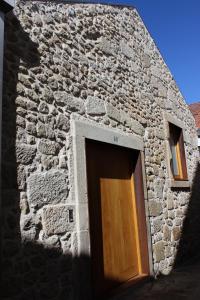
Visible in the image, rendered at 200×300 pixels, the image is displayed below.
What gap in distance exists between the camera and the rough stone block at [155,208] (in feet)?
16.3

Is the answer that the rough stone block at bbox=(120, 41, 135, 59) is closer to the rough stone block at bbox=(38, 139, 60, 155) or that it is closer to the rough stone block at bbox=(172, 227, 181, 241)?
the rough stone block at bbox=(38, 139, 60, 155)

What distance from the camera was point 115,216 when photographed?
435 cm

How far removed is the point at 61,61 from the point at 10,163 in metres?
1.47

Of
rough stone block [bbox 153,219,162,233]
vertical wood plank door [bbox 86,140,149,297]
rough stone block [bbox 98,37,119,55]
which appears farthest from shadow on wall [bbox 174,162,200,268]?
rough stone block [bbox 98,37,119,55]

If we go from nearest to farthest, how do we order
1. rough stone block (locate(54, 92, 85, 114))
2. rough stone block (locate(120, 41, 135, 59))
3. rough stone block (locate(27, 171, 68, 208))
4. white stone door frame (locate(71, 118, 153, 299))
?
rough stone block (locate(27, 171, 68, 208))
white stone door frame (locate(71, 118, 153, 299))
rough stone block (locate(54, 92, 85, 114))
rough stone block (locate(120, 41, 135, 59))

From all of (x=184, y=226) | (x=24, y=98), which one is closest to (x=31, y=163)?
(x=24, y=98)

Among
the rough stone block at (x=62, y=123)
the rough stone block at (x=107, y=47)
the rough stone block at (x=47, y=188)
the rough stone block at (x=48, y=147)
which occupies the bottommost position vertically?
the rough stone block at (x=47, y=188)

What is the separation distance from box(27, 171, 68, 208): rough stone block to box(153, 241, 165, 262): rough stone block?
2.15 meters

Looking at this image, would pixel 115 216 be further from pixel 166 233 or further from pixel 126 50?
pixel 126 50

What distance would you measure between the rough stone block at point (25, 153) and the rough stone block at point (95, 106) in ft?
3.63

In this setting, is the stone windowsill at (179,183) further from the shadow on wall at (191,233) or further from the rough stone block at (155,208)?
the rough stone block at (155,208)

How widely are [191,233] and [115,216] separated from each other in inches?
105

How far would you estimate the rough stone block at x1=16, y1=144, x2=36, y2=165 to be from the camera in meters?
2.98

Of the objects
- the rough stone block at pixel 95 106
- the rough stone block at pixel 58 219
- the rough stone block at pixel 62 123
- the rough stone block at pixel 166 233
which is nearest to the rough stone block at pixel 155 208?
the rough stone block at pixel 166 233
